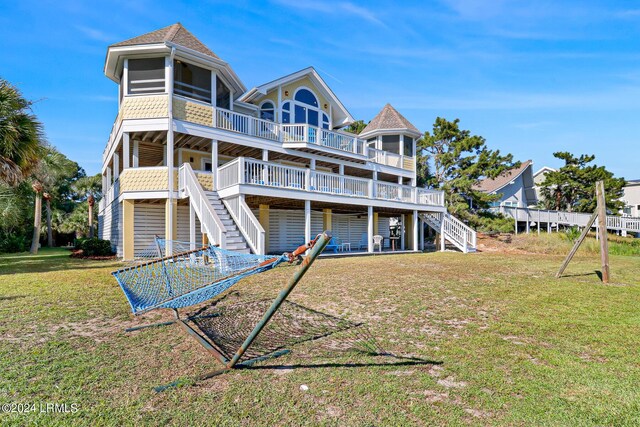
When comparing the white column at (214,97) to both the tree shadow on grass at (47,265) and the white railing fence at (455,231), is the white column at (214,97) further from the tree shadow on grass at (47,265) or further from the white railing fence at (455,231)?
the white railing fence at (455,231)

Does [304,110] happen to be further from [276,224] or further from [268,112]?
[276,224]

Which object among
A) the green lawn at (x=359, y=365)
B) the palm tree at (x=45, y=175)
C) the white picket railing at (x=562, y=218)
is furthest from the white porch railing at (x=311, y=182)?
the palm tree at (x=45, y=175)

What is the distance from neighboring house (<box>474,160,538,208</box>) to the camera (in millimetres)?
28812

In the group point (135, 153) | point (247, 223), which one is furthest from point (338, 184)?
point (135, 153)

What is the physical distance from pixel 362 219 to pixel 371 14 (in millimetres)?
12075

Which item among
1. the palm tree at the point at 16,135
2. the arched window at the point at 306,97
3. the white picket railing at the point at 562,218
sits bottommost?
the white picket railing at the point at 562,218

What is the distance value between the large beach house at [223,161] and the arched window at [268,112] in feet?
0.43

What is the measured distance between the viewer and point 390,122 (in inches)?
870

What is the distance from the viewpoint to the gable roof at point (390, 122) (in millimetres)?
21706

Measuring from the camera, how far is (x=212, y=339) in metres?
4.40

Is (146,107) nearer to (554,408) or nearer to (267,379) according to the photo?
(267,379)

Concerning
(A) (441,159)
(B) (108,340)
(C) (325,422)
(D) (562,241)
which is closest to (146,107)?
(B) (108,340)

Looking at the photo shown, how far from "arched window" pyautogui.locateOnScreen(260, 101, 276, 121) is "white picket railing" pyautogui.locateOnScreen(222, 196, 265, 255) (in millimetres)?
7115

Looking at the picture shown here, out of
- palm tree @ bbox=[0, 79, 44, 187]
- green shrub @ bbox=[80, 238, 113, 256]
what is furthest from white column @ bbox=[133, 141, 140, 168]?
green shrub @ bbox=[80, 238, 113, 256]
